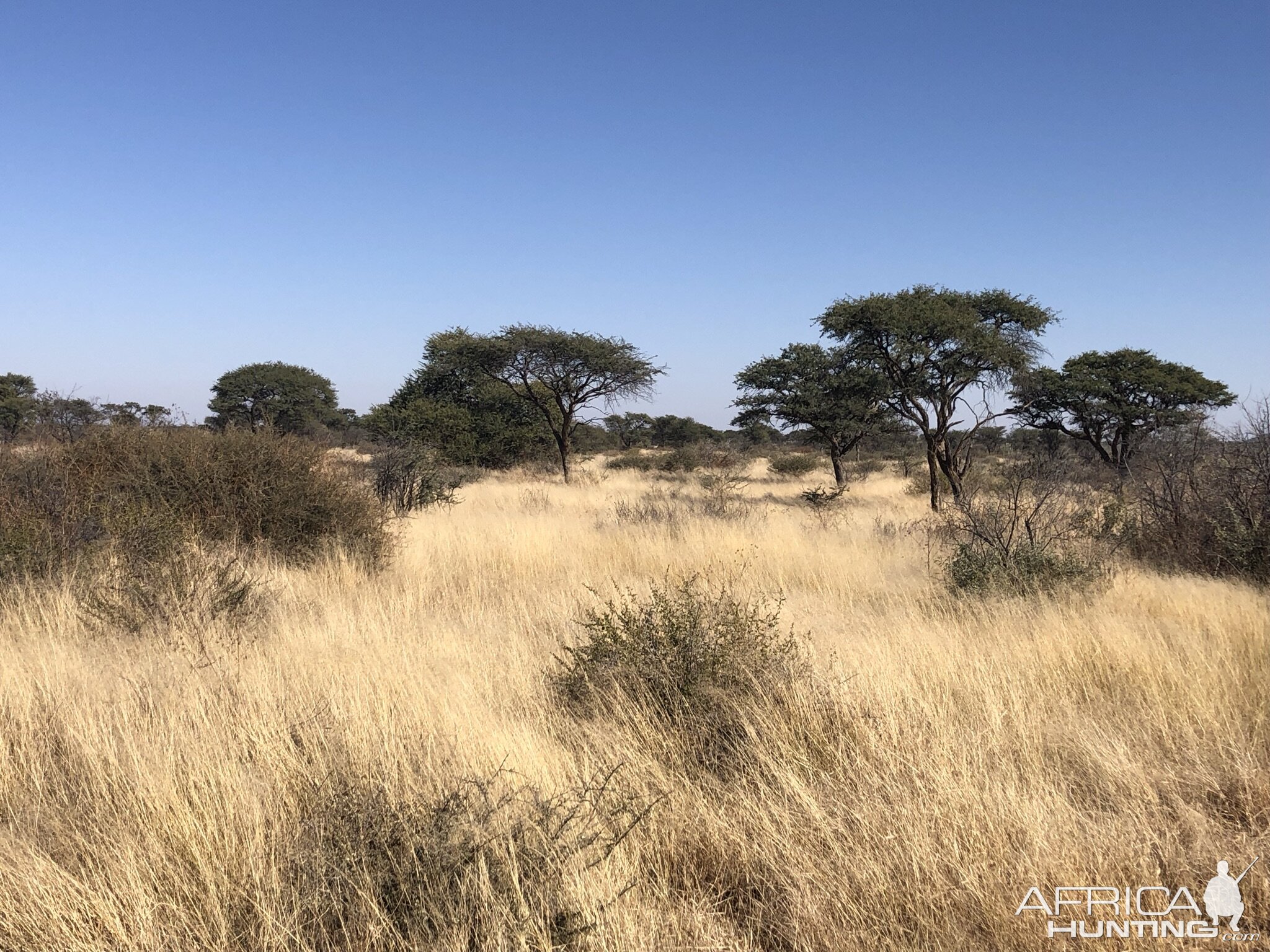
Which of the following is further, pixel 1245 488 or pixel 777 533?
pixel 777 533

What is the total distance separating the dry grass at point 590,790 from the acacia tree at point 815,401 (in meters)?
18.8

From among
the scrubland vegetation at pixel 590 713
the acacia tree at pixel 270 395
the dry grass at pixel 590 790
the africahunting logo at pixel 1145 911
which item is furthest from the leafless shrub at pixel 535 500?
the acacia tree at pixel 270 395

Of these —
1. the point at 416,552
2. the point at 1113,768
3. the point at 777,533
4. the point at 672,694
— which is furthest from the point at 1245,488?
the point at 416,552

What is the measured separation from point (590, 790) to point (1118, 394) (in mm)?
27059

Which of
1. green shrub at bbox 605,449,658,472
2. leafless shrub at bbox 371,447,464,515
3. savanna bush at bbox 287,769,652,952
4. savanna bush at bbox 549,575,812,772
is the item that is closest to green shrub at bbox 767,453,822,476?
green shrub at bbox 605,449,658,472

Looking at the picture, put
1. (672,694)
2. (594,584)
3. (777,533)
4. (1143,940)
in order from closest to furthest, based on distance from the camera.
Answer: (1143,940), (672,694), (594,584), (777,533)

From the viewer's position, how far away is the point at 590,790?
265cm

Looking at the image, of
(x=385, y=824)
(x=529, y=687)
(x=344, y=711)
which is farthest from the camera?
(x=529, y=687)

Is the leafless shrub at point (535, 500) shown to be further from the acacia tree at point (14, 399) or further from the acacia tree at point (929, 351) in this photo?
the acacia tree at point (14, 399)

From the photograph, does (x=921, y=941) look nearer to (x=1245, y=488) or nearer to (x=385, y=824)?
(x=385, y=824)

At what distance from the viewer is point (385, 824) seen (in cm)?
Answer: 242

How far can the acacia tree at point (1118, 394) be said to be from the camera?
23312 mm

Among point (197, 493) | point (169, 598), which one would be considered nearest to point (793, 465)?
point (197, 493)

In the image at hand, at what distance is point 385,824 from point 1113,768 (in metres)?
2.93
